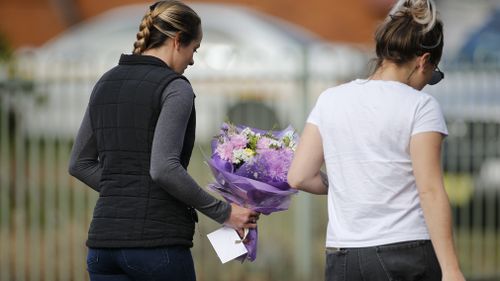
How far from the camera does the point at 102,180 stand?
12.6 feet

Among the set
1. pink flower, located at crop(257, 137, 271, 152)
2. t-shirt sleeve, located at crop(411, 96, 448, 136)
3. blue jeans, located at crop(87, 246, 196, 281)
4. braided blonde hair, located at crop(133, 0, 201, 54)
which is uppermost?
braided blonde hair, located at crop(133, 0, 201, 54)

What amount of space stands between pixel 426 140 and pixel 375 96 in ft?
0.76

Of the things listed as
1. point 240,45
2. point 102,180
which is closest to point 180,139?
point 102,180

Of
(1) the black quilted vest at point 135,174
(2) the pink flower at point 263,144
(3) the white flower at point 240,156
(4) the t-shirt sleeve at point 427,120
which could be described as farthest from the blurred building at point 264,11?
(4) the t-shirt sleeve at point 427,120

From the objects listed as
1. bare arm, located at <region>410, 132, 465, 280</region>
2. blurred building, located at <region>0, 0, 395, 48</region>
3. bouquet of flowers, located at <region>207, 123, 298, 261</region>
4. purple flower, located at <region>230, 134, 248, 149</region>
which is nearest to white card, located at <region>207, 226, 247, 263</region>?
bouquet of flowers, located at <region>207, 123, 298, 261</region>

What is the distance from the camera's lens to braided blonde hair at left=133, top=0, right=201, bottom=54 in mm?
3824

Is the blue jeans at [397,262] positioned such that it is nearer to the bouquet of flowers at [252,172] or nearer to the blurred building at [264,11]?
the bouquet of flowers at [252,172]

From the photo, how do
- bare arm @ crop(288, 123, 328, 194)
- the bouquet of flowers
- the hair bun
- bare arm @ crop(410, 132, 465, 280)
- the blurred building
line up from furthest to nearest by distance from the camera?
1. the blurred building
2. the bouquet of flowers
3. bare arm @ crop(288, 123, 328, 194)
4. the hair bun
5. bare arm @ crop(410, 132, 465, 280)

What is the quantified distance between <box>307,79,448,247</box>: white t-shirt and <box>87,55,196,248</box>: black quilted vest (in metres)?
0.57

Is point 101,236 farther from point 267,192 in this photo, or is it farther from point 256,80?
point 256,80

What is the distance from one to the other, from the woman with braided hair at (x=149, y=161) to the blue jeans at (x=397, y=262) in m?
0.64

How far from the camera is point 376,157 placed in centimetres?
347

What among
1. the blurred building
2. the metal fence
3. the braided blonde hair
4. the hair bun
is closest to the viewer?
the hair bun

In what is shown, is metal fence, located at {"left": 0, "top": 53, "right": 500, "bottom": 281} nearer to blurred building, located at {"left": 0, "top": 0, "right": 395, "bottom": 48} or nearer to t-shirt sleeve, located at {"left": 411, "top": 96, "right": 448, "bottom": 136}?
t-shirt sleeve, located at {"left": 411, "top": 96, "right": 448, "bottom": 136}
